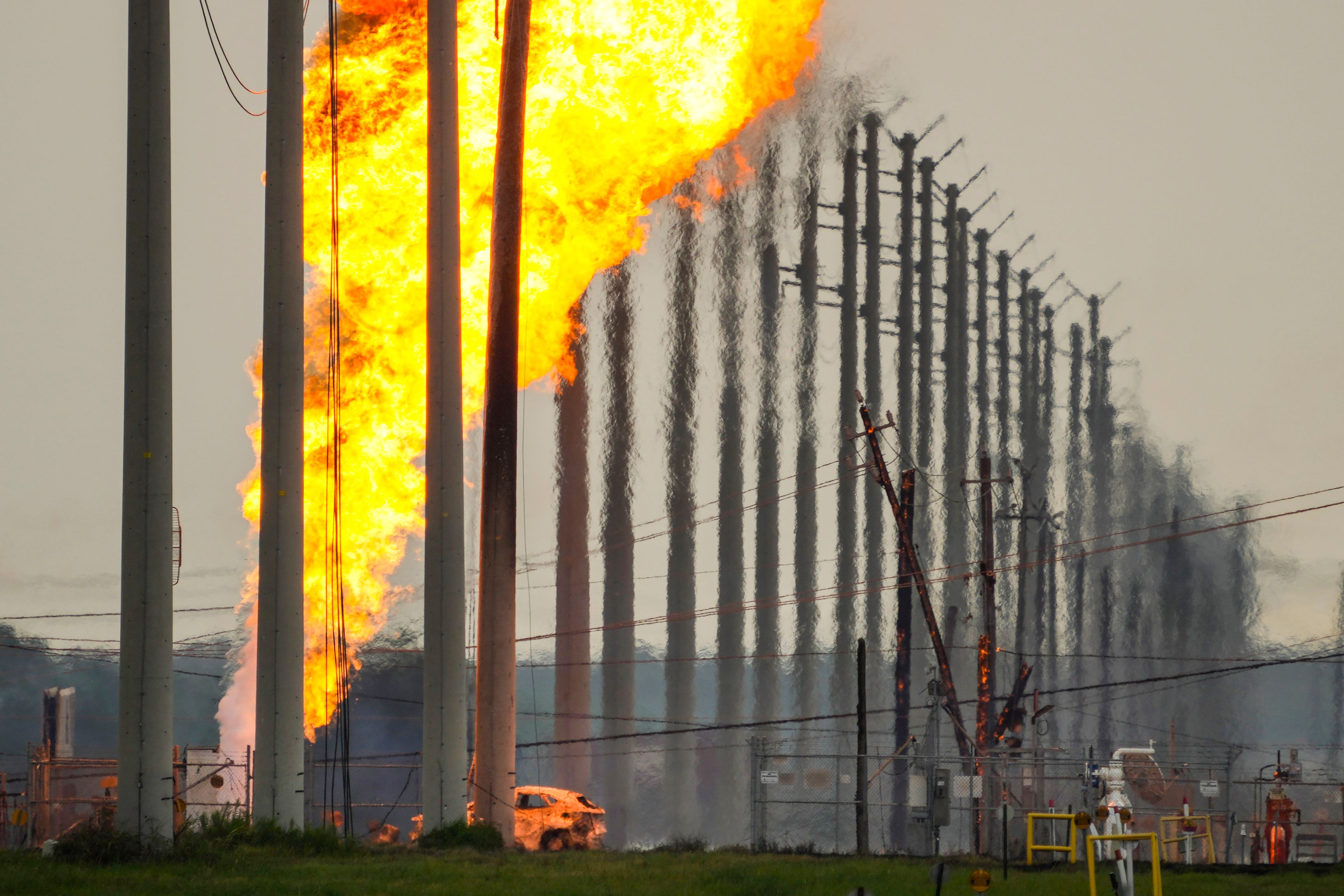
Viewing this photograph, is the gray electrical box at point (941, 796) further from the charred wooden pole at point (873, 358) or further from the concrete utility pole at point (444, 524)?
the charred wooden pole at point (873, 358)

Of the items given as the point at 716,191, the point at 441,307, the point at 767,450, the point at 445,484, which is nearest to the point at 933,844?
the point at 445,484

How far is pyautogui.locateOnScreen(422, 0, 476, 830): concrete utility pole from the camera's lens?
27781 mm

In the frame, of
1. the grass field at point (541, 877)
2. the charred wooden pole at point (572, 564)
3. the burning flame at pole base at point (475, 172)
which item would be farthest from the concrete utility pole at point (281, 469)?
the charred wooden pole at point (572, 564)

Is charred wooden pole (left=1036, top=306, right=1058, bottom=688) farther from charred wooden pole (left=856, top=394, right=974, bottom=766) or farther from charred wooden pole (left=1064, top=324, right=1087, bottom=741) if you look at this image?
charred wooden pole (left=856, top=394, right=974, bottom=766)

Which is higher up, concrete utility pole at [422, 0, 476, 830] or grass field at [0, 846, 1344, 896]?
concrete utility pole at [422, 0, 476, 830]

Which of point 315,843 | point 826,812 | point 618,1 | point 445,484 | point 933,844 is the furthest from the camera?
point 826,812

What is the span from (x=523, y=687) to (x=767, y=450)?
74.2 ft

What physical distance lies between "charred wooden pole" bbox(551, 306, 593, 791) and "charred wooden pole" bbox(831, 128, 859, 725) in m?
14.6

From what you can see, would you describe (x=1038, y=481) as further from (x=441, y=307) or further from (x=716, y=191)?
(x=441, y=307)

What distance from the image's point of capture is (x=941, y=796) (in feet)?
108

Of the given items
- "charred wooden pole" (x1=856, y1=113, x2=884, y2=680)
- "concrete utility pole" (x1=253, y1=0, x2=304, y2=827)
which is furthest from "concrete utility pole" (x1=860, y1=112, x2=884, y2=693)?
"concrete utility pole" (x1=253, y1=0, x2=304, y2=827)

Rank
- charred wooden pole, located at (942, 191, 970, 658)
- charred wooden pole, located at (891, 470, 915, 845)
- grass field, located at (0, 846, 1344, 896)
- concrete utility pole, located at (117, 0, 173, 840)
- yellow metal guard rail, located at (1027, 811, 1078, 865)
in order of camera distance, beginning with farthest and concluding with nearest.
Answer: charred wooden pole, located at (942, 191, 970, 658)
charred wooden pole, located at (891, 470, 915, 845)
concrete utility pole, located at (117, 0, 173, 840)
grass field, located at (0, 846, 1344, 896)
yellow metal guard rail, located at (1027, 811, 1078, 865)

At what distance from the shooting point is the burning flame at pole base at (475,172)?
122ft

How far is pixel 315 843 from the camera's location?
2377cm
